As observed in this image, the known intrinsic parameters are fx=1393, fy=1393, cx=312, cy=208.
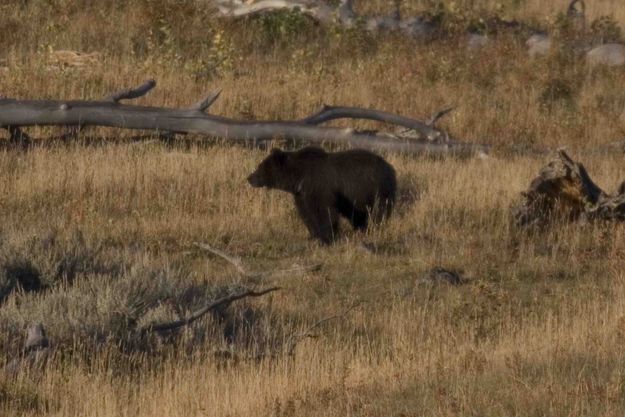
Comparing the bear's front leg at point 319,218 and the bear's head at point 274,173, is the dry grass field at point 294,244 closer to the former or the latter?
the bear's front leg at point 319,218

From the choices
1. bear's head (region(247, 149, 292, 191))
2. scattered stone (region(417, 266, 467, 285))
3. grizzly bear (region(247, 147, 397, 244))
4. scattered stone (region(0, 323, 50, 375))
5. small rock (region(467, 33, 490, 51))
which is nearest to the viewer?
scattered stone (region(0, 323, 50, 375))

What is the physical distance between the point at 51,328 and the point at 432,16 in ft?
61.8

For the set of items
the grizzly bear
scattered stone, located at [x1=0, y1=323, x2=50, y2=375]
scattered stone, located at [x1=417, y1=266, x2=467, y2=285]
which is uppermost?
the grizzly bear

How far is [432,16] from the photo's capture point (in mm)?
27609

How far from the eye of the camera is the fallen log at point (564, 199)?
50.9 ft

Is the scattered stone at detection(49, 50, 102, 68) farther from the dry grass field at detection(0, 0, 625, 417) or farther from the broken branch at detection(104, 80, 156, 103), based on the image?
the broken branch at detection(104, 80, 156, 103)

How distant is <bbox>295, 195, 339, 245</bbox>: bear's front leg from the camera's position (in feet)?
49.4

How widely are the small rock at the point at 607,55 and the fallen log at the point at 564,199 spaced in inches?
392

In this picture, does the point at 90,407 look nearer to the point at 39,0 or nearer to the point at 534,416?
the point at 534,416

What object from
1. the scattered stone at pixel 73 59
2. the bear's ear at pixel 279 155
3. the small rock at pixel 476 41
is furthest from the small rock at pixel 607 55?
the bear's ear at pixel 279 155

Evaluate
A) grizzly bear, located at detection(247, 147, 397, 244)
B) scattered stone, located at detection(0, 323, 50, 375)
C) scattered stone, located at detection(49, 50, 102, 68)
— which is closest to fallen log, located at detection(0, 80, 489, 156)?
grizzly bear, located at detection(247, 147, 397, 244)

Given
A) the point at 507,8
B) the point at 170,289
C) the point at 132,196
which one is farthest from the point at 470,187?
the point at 507,8

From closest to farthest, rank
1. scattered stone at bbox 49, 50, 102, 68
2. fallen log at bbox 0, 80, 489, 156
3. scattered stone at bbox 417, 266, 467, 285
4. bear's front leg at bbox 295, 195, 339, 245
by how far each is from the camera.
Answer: scattered stone at bbox 417, 266, 467, 285 < bear's front leg at bbox 295, 195, 339, 245 < fallen log at bbox 0, 80, 489, 156 < scattered stone at bbox 49, 50, 102, 68

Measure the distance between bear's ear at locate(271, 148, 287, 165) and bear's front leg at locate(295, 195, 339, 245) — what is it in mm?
563
